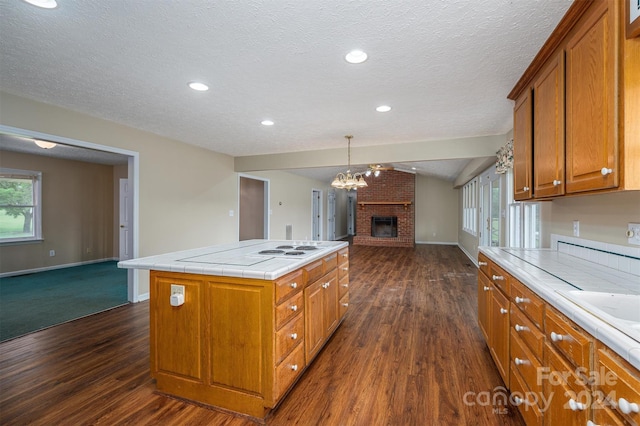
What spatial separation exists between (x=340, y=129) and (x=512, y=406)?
3215 millimetres

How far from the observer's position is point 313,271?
7.53 ft

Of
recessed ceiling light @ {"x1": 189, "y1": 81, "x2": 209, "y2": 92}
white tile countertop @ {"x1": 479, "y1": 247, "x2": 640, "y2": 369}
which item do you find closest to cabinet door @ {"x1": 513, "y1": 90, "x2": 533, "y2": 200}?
white tile countertop @ {"x1": 479, "y1": 247, "x2": 640, "y2": 369}

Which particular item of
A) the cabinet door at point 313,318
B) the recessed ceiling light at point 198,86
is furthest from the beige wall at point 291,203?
the cabinet door at point 313,318

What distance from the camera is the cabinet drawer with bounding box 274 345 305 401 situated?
1.74 meters

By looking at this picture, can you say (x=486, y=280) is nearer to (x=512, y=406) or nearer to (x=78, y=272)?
(x=512, y=406)

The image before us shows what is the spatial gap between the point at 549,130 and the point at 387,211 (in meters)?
8.62

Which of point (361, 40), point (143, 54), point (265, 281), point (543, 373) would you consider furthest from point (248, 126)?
point (543, 373)

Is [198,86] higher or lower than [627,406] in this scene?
higher

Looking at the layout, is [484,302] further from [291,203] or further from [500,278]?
[291,203]

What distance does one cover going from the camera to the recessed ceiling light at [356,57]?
1956 millimetres

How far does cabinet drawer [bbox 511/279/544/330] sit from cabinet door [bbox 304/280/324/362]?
1.34 meters

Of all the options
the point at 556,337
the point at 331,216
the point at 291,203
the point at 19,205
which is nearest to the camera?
the point at 556,337

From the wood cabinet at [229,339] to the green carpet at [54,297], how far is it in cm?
217

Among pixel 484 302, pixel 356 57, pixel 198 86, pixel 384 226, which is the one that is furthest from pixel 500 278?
pixel 384 226
